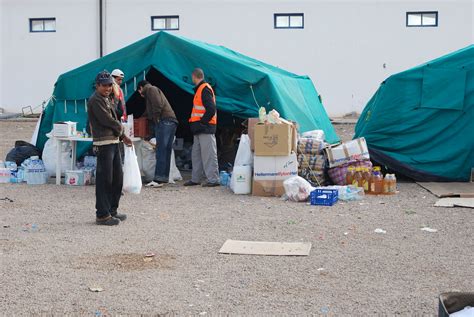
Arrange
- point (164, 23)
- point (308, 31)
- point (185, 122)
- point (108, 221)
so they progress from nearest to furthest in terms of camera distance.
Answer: point (108, 221) → point (185, 122) → point (308, 31) → point (164, 23)

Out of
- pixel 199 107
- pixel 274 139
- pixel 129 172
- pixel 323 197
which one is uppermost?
pixel 199 107

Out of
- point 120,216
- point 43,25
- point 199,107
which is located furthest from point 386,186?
point 43,25

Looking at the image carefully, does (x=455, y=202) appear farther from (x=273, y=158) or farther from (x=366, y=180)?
(x=273, y=158)

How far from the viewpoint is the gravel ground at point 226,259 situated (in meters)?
4.85

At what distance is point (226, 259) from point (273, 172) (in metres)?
3.73

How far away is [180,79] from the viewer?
1145cm

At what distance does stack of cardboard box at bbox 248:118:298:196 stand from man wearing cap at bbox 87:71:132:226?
2.65m

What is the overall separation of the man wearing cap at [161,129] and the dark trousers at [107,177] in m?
3.06

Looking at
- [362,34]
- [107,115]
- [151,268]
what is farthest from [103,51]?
[151,268]

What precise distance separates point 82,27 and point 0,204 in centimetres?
1754

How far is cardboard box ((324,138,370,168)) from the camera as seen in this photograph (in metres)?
10.2

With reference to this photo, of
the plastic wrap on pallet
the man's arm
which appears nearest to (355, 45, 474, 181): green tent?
the plastic wrap on pallet

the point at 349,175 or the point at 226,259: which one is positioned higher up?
the point at 349,175

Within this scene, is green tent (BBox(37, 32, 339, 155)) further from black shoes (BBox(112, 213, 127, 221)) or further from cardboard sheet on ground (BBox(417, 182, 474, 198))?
black shoes (BBox(112, 213, 127, 221))
